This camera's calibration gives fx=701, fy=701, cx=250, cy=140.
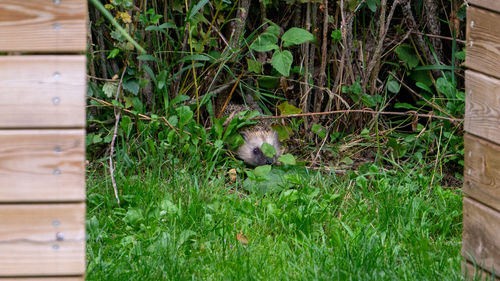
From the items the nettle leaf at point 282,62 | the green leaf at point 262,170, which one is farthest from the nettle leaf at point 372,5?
the green leaf at point 262,170

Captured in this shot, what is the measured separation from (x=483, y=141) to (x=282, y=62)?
188 cm

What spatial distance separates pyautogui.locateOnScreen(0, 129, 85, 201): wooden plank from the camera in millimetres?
1874

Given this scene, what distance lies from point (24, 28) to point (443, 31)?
343 centimetres

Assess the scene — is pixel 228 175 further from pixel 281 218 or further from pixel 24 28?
pixel 24 28

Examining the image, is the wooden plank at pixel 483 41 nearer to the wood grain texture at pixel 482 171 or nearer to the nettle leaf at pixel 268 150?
the wood grain texture at pixel 482 171

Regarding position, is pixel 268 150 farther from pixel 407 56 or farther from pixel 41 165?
pixel 41 165

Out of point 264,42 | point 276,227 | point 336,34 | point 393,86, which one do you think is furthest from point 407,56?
point 276,227

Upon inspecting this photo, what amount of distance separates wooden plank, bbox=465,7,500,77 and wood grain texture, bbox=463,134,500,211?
0.82 ft

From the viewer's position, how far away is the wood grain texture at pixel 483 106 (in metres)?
2.31

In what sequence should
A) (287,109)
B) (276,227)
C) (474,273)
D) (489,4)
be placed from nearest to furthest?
1. (489,4)
2. (474,273)
3. (276,227)
4. (287,109)

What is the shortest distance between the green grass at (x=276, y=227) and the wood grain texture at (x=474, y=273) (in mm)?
37

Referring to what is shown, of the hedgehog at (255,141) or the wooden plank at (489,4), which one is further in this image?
the hedgehog at (255,141)

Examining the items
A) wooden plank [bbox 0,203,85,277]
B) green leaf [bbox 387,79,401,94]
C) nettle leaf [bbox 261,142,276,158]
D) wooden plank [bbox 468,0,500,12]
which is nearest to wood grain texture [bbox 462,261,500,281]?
wooden plank [bbox 468,0,500,12]

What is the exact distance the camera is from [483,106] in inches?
93.4
